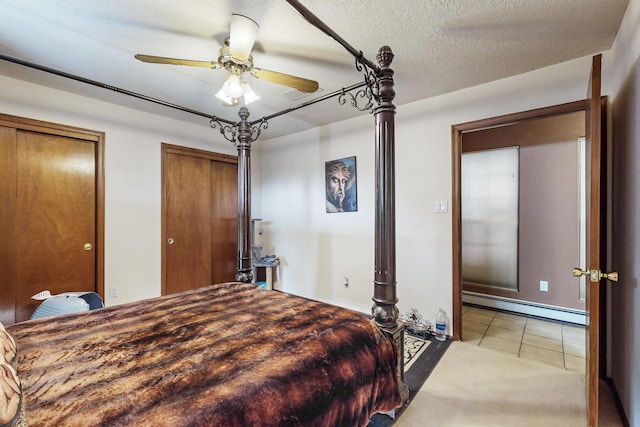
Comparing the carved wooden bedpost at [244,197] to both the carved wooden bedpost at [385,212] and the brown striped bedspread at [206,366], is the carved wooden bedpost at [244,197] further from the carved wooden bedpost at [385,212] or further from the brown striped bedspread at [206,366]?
the carved wooden bedpost at [385,212]

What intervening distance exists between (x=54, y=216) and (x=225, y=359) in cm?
272

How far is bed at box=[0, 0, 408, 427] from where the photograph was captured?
814 mm

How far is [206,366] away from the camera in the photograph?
1.01m

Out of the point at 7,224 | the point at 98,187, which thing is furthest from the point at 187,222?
the point at 7,224

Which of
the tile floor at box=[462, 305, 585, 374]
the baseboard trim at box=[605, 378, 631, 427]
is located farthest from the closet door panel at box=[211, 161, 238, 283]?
the baseboard trim at box=[605, 378, 631, 427]

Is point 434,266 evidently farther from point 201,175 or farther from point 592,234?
point 201,175

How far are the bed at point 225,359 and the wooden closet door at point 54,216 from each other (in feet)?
5.01

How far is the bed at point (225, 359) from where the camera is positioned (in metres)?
0.81

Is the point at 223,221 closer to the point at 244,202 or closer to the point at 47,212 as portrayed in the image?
the point at 244,202

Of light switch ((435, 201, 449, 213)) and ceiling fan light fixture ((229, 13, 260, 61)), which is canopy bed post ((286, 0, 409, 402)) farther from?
light switch ((435, 201, 449, 213))

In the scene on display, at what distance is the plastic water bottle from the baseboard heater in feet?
4.21

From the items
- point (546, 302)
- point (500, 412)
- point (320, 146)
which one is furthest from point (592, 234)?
point (320, 146)

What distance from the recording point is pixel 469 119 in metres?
2.58

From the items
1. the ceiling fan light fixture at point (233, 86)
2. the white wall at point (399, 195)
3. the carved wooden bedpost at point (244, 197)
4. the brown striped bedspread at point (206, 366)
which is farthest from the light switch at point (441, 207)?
the ceiling fan light fixture at point (233, 86)
